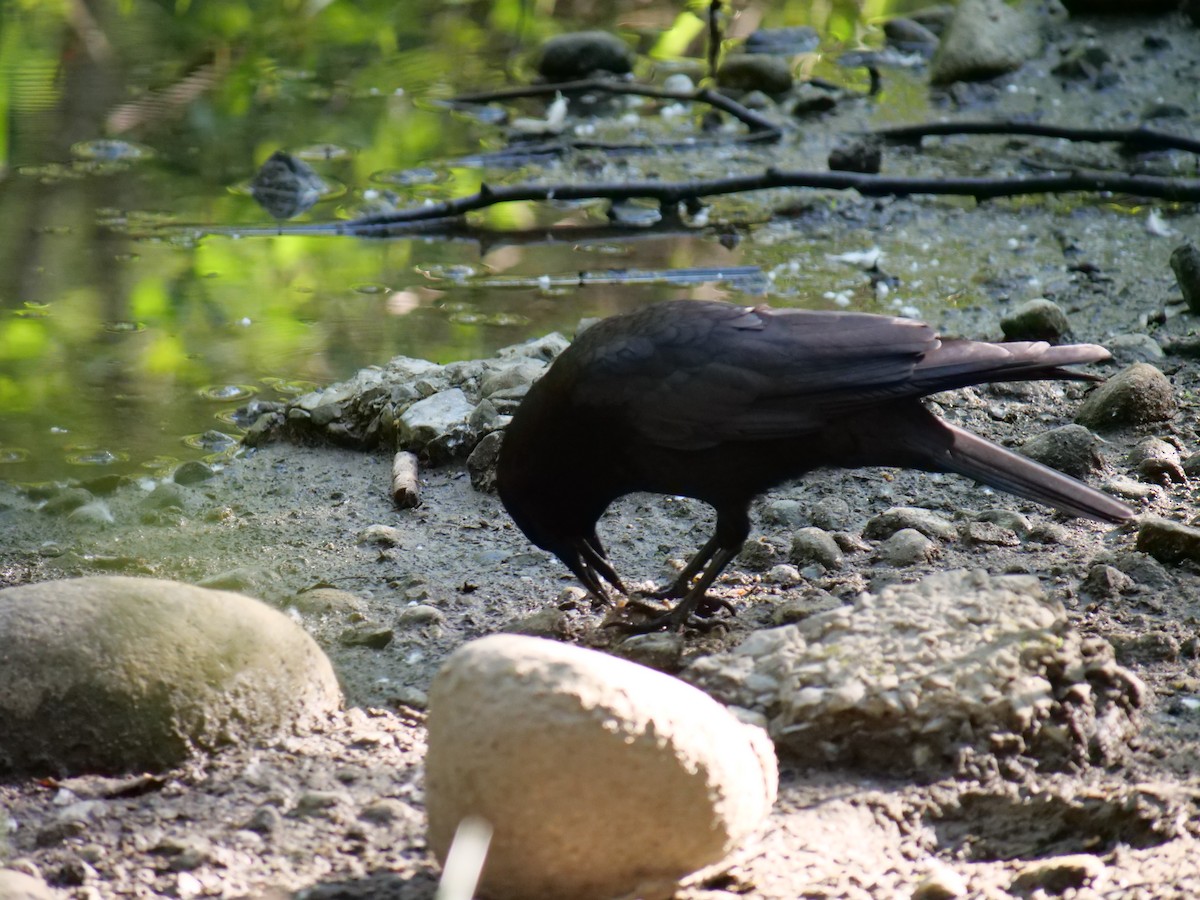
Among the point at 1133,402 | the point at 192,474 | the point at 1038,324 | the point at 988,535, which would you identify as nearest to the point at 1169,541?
the point at 988,535

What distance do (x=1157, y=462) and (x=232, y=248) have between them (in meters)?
4.43

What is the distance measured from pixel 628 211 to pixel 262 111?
2.89 m

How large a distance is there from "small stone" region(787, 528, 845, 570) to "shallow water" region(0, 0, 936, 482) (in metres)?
2.15

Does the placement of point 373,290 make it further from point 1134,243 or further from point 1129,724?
point 1129,724

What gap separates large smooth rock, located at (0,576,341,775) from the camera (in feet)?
9.85

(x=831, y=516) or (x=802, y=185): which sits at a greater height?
(x=802, y=185)

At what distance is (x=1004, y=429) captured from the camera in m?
5.07

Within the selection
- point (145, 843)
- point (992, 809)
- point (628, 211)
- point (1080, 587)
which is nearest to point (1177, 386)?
point (1080, 587)

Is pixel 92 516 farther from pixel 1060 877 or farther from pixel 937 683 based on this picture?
pixel 1060 877

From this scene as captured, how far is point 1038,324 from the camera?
225 inches

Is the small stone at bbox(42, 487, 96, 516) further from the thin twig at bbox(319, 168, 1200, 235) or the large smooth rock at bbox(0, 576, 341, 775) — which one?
the thin twig at bbox(319, 168, 1200, 235)

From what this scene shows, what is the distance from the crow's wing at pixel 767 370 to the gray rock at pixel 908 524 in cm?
54

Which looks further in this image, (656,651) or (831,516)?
(831,516)

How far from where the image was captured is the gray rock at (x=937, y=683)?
2943 millimetres
